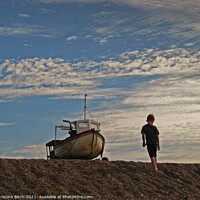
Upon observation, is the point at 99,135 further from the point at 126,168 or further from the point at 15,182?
the point at 15,182

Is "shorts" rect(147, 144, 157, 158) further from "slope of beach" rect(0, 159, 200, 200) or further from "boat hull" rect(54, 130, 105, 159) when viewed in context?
"boat hull" rect(54, 130, 105, 159)

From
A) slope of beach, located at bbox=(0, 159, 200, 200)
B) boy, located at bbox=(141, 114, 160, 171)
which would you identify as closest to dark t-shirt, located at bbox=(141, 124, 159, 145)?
boy, located at bbox=(141, 114, 160, 171)

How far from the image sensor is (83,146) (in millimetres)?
21016

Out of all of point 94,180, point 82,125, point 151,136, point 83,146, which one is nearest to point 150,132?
point 151,136

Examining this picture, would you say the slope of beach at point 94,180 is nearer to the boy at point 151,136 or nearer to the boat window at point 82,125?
the boy at point 151,136

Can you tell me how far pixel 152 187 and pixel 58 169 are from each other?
3903 millimetres

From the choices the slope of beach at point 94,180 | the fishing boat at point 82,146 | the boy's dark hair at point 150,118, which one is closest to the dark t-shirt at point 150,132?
the boy's dark hair at point 150,118

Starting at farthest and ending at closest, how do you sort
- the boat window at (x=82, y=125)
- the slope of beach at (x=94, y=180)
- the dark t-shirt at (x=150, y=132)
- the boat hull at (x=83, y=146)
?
the boat window at (x=82, y=125) → the boat hull at (x=83, y=146) → the dark t-shirt at (x=150, y=132) → the slope of beach at (x=94, y=180)

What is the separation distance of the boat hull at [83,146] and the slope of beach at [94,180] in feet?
22.3

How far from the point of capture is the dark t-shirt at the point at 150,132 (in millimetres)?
12531

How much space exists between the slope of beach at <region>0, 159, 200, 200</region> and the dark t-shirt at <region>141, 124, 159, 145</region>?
151cm

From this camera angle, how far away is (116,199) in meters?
10.1

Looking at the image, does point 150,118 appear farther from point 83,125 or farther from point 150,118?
point 83,125

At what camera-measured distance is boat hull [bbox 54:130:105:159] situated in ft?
68.8
